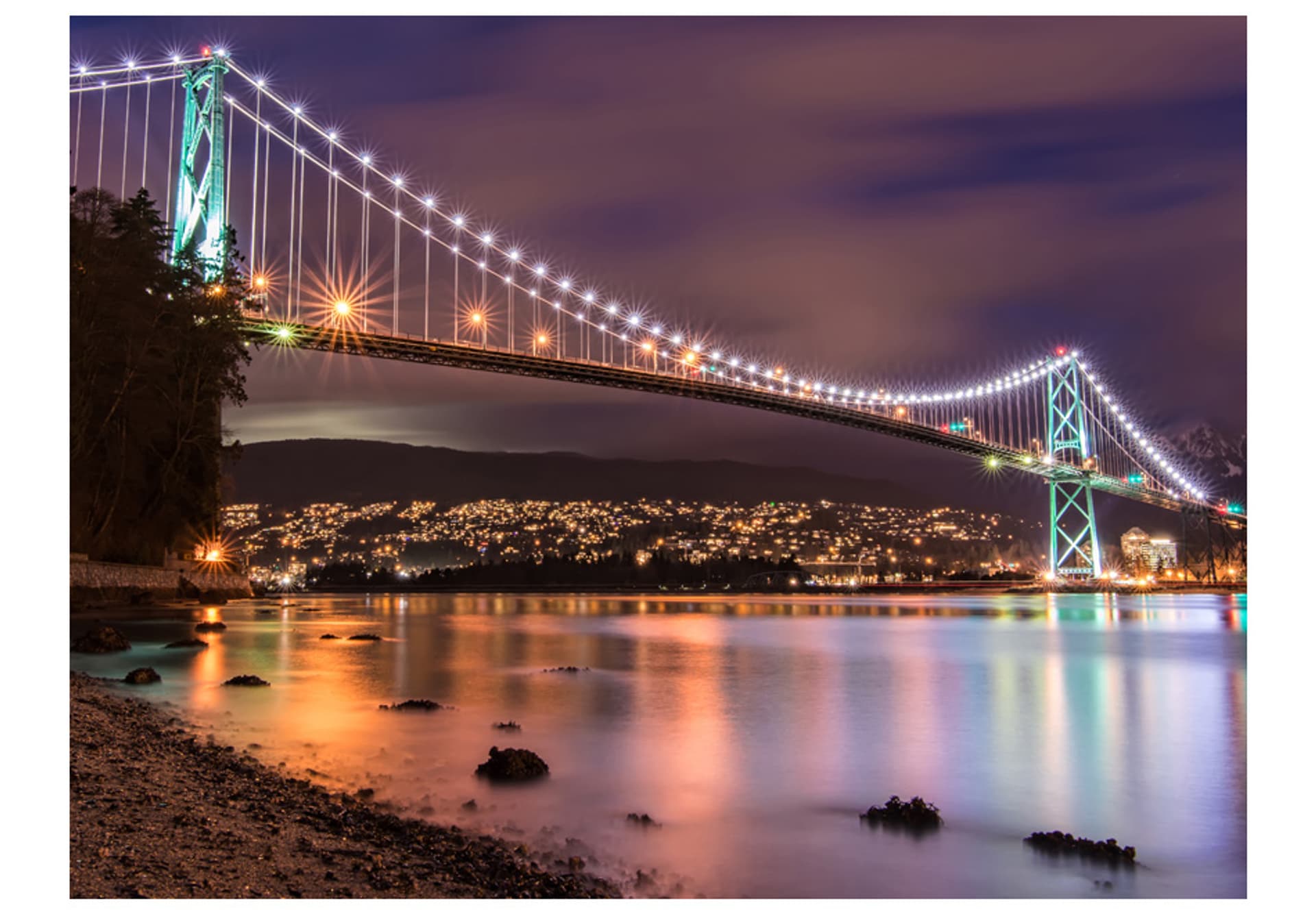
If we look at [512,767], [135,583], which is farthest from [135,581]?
[512,767]

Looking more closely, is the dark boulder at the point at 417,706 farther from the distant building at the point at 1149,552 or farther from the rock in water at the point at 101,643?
the distant building at the point at 1149,552

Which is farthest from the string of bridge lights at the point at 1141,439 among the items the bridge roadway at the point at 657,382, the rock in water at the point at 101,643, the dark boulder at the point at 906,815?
the dark boulder at the point at 906,815

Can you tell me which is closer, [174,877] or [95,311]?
[174,877]

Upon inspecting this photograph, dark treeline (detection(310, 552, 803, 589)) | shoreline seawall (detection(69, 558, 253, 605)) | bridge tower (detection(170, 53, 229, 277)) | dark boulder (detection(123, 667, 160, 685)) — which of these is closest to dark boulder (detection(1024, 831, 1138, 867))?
dark boulder (detection(123, 667, 160, 685))
